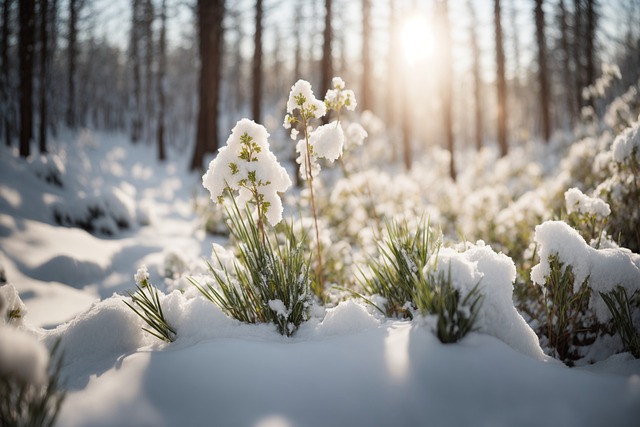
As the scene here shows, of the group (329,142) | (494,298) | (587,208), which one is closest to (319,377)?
(494,298)

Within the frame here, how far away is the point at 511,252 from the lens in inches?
163

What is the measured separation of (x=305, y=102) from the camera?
82.2 inches

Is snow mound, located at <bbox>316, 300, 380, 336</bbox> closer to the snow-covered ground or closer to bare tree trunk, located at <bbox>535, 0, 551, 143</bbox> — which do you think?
the snow-covered ground

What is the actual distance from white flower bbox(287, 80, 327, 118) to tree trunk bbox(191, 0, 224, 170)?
11.6 meters

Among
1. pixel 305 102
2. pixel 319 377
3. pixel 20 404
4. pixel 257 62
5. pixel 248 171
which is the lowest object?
pixel 319 377

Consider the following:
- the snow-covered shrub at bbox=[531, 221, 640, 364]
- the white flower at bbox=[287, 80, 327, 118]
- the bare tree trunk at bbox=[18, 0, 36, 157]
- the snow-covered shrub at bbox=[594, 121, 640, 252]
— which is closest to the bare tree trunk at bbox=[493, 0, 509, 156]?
the snow-covered shrub at bbox=[594, 121, 640, 252]

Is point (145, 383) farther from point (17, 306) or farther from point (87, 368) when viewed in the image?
point (17, 306)

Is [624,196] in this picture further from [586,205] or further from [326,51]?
[326,51]

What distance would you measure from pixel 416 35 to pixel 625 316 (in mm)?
19109

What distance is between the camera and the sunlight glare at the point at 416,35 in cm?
1574

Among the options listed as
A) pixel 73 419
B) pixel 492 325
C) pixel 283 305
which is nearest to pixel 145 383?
pixel 73 419

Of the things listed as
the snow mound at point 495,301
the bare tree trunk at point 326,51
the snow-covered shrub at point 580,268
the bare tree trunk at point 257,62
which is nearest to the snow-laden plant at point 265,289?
the snow mound at point 495,301

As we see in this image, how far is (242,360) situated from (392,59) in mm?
19730

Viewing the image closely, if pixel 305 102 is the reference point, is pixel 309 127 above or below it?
below
